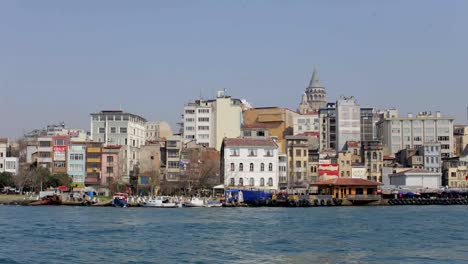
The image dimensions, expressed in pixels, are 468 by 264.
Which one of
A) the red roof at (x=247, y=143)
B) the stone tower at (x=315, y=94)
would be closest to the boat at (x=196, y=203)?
the red roof at (x=247, y=143)

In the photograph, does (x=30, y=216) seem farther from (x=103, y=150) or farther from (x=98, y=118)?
(x=98, y=118)

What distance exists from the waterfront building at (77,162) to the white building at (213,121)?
69.9 feet

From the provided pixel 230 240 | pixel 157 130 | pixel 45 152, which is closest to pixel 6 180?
pixel 45 152

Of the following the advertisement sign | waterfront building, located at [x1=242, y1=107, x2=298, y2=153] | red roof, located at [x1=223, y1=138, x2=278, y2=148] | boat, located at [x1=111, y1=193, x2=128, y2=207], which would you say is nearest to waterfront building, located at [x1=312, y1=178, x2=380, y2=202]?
red roof, located at [x1=223, y1=138, x2=278, y2=148]

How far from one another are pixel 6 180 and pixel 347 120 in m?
52.7

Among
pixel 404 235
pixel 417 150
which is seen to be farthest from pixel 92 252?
pixel 417 150

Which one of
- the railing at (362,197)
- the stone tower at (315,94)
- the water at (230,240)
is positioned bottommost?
the water at (230,240)

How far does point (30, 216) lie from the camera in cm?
5103

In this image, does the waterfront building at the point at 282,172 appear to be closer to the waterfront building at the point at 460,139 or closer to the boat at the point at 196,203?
the boat at the point at 196,203

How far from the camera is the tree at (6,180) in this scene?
85.2 metres

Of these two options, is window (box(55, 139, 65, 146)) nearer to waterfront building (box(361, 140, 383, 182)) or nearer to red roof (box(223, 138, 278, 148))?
red roof (box(223, 138, 278, 148))

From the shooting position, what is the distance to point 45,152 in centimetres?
8731

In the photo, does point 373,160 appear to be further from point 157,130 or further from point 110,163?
point 157,130

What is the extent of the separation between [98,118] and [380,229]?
62.8 metres
